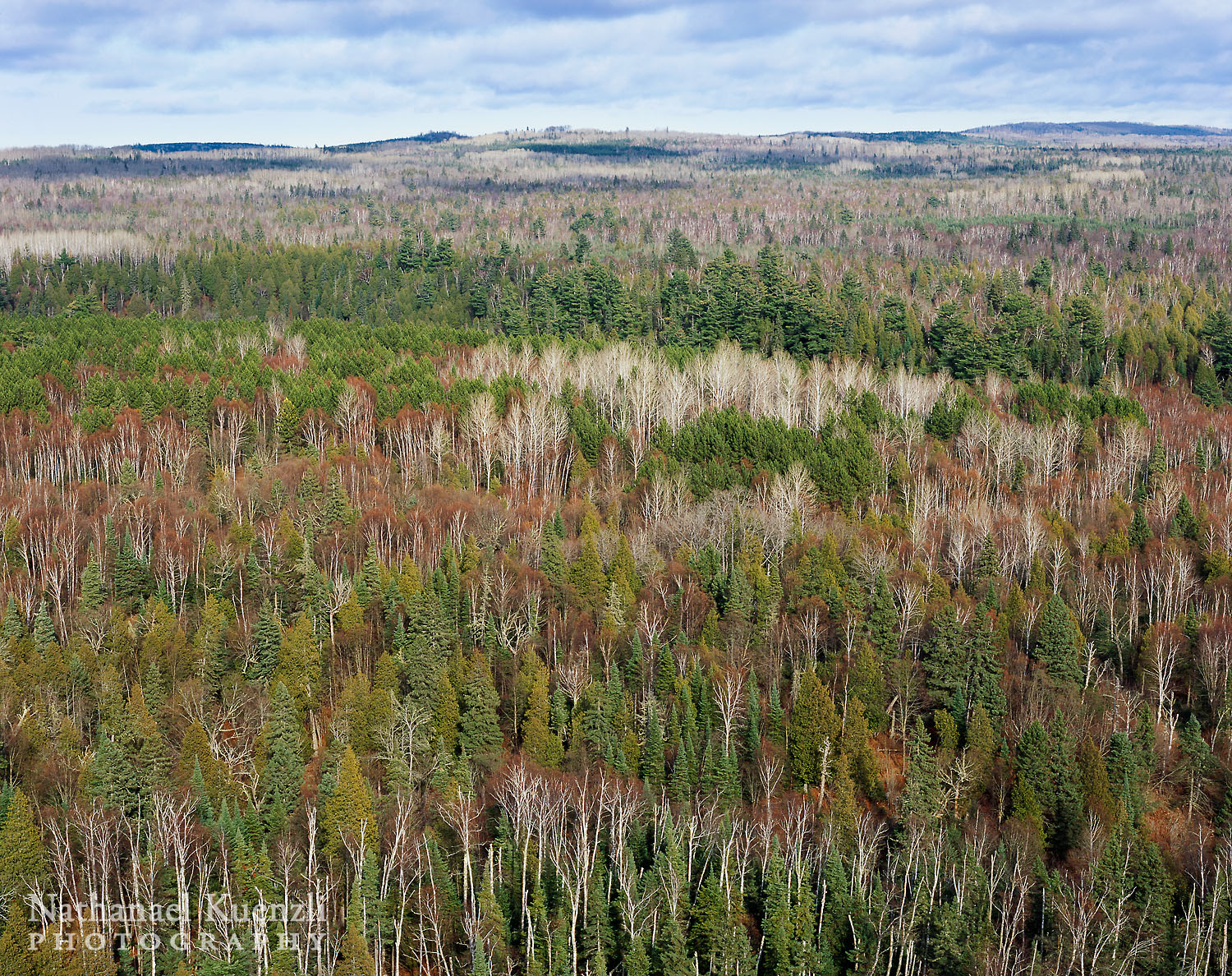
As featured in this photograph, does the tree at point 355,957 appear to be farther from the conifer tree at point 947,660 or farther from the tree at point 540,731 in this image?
the conifer tree at point 947,660

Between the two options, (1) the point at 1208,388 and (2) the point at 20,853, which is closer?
(2) the point at 20,853

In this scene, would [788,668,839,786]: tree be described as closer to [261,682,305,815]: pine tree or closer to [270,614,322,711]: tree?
[261,682,305,815]: pine tree

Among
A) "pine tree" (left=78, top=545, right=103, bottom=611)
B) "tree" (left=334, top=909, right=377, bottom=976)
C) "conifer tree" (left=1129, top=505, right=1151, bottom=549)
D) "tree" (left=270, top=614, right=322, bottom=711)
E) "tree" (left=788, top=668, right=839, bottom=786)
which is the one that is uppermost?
"conifer tree" (left=1129, top=505, right=1151, bottom=549)

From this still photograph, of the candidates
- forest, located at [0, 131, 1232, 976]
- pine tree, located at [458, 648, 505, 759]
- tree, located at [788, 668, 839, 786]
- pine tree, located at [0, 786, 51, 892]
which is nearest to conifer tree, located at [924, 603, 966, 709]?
forest, located at [0, 131, 1232, 976]

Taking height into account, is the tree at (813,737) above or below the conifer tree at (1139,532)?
below

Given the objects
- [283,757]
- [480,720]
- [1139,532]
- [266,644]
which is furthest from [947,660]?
[266,644]

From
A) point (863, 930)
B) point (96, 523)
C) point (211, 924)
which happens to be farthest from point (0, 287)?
point (863, 930)

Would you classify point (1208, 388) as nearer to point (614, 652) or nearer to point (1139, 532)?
point (1139, 532)

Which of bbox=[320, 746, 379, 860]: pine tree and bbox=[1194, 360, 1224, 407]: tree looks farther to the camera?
bbox=[1194, 360, 1224, 407]: tree

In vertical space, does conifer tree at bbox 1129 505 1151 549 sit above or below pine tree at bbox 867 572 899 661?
above

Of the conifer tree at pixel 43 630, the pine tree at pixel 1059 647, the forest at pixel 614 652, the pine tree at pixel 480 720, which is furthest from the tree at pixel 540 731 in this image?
the conifer tree at pixel 43 630
